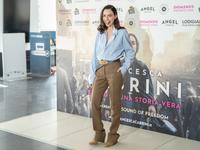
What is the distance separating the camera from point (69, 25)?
4.53m

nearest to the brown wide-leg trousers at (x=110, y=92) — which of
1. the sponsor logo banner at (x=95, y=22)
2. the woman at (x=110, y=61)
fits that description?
the woman at (x=110, y=61)

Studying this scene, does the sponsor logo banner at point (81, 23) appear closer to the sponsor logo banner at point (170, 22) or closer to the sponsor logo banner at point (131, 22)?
the sponsor logo banner at point (131, 22)

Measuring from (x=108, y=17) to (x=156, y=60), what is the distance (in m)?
0.93

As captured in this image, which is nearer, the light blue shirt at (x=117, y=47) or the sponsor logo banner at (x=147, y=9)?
the light blue shirt at (x=117, y=47)

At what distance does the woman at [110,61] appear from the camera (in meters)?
3.21

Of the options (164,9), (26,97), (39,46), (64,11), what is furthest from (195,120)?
(39,46)

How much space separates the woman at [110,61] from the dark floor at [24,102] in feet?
2.18

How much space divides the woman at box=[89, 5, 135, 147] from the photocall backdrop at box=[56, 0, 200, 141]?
62cm

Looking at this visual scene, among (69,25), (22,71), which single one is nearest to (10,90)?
(22,71)

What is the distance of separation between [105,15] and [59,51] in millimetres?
1702

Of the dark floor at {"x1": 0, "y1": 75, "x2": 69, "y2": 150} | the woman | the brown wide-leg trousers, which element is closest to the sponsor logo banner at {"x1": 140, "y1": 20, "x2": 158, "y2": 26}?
the woman

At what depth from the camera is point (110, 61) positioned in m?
3.23

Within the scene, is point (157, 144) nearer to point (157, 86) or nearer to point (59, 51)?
point (157, 86)

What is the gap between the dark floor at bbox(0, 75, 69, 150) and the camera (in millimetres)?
3406
